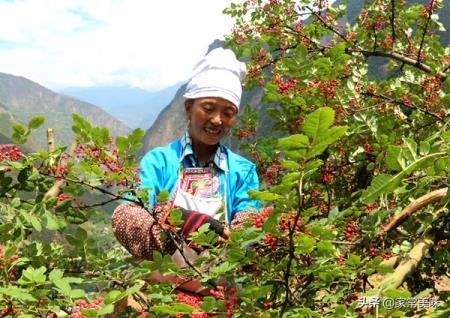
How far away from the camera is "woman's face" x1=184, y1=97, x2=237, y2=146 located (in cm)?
402

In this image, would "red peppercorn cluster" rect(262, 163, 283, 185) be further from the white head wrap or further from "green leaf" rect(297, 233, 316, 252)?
"green leaf" rect(297, 233, 316, 252)

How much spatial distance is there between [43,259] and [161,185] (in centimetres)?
112

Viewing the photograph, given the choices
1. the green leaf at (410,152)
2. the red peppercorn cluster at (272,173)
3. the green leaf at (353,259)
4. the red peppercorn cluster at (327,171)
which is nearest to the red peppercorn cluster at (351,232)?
the green leaf at (353,259)

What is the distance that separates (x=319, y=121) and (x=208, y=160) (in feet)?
9.69

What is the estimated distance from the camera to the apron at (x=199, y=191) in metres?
3.87

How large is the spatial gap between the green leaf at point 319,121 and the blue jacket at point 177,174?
2391 millimetres

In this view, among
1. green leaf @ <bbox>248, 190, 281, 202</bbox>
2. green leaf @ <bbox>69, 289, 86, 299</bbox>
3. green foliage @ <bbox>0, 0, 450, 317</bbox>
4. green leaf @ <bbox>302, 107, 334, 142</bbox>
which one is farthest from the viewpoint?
green leaf @ <bbox>69, 289, 86, 299</bbox>

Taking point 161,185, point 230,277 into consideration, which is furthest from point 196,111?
point 230,277

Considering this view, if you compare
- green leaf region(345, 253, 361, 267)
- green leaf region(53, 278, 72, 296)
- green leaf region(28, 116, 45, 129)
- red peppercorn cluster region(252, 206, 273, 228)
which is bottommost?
green leaf region(53, 278, 72, 296)

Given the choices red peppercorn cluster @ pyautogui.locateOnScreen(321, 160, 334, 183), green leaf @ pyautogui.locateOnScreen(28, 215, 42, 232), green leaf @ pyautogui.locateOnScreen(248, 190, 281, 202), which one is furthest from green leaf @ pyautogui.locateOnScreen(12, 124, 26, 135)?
red peppercorn cluster @ pyautogui.locateOnScreen(321, 160, 334, 183)

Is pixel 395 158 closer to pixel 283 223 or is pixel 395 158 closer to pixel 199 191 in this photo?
pixel 283 223

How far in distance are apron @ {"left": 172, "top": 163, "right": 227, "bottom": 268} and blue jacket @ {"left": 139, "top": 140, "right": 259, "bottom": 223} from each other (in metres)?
0.06

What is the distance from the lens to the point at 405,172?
53.8 inches

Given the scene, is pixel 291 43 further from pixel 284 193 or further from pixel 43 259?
pixel 284 193
